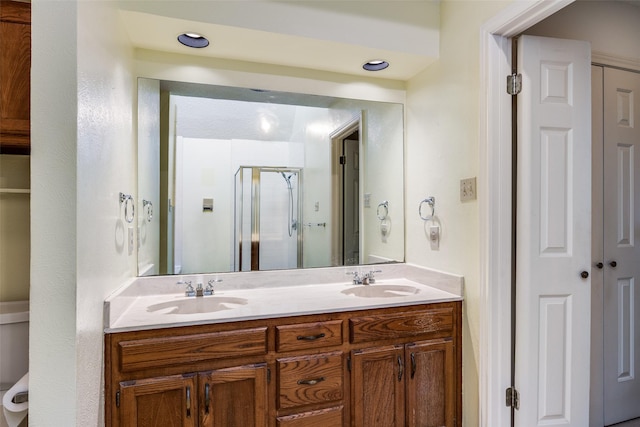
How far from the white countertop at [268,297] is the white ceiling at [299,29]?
4.15ft

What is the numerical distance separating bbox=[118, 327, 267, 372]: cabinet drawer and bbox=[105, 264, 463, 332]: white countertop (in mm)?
61

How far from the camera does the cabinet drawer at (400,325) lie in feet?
5.35

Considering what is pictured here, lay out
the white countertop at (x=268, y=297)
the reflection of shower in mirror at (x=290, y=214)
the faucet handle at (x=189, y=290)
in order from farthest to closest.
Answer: the reflection of shower in mirror at (x=290, y=214), the faucet handle at (x=189, y=290), the white countertop at (x=268, y=297)

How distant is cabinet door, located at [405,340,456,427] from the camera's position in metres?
1.71

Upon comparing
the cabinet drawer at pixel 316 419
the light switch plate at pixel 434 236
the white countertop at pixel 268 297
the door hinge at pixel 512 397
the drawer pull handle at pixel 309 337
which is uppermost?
the light switch plate at pixel 434 236

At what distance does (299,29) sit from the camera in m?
1.76

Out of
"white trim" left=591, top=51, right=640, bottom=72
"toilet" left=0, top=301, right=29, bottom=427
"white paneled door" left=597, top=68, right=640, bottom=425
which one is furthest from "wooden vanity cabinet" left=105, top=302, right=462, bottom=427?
"white trim" left=591, top=51, right=640, bottom=72

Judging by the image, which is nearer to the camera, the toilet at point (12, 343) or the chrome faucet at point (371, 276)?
the toilet at point (12, 343)

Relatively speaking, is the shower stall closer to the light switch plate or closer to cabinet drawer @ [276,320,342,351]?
cabinet drawer @ [276,320,342,351]

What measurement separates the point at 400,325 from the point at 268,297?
69 centimetres

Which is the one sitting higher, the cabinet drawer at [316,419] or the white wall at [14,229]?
the white wall at [14,229]

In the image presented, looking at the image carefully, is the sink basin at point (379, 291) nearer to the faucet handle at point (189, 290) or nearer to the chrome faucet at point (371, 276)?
the chrome faucet at point (371, 276)

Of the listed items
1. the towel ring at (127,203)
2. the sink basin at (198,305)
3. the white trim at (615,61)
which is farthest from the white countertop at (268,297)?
the white trim at (615,61)

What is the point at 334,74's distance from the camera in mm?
2219
